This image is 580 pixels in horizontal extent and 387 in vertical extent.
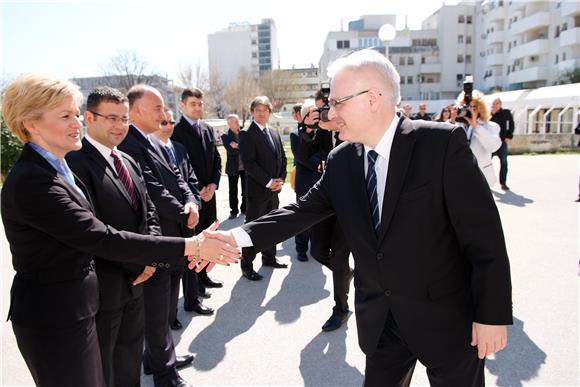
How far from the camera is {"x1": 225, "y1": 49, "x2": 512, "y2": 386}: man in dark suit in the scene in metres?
1.85

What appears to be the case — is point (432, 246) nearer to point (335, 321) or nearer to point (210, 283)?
point (335, 321)

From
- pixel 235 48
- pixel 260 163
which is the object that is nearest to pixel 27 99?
pixel 260 163

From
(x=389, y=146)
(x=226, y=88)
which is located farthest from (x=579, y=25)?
(x=389, y=146)

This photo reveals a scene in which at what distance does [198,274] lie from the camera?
5402 mm

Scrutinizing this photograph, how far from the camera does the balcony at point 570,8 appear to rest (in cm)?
3984

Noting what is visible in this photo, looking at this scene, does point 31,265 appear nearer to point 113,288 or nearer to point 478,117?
point 113,288

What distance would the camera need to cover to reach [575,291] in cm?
473

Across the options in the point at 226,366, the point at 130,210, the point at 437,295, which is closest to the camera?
the point at 437,295

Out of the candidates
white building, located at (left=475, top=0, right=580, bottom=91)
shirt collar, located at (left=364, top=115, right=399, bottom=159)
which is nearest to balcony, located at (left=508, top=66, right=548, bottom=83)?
white building, located at (left=475, top=0, right=580, bottom=91)

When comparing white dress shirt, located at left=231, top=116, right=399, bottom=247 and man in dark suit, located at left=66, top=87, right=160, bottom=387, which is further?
man in dark suit, located at left=66, top=87, right=160, bottom=387

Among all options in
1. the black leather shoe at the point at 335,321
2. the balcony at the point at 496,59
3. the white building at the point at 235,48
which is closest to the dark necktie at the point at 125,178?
the black leather shoe at the point at 335,321

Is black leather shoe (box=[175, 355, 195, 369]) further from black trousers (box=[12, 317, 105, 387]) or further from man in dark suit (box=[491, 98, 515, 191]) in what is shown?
man in dark suit (box=[491, 98, 515, 191])

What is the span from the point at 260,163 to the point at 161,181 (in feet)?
8.15

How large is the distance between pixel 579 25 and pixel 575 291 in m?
48.1
